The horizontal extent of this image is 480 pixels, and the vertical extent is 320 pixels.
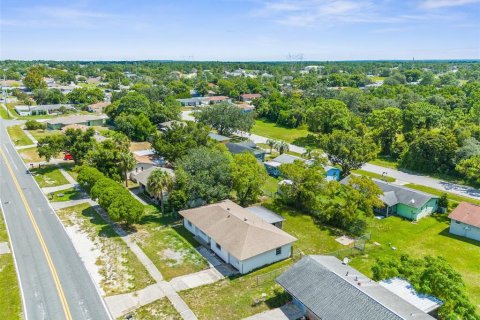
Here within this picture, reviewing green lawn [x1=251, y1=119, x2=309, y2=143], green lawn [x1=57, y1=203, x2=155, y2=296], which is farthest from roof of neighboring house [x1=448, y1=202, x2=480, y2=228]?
green lawn [x1=251, y1=119, x2=309, y2=143]

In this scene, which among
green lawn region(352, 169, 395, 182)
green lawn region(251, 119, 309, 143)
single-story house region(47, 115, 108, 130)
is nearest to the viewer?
green lawn region(352, 169, 395, 182)

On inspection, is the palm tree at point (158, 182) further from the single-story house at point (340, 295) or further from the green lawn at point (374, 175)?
the green lawn at point (374, 175)

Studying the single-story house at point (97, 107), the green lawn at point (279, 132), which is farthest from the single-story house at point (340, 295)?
the single-story house at point (97, 107)

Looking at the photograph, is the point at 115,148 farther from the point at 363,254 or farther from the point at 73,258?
the point at 363,254

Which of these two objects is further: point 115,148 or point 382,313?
point 115,148

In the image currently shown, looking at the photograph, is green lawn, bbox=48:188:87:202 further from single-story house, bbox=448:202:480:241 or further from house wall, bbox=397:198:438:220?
single-story house, bbox=448:202:480:241

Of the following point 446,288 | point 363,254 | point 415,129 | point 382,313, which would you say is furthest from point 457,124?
point 382,313
